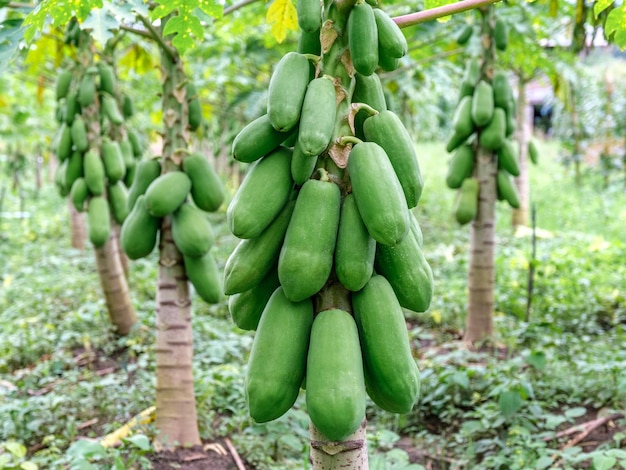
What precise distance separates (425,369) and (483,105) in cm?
158

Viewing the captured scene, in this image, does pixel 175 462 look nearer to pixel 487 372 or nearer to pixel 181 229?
pixel 181 229

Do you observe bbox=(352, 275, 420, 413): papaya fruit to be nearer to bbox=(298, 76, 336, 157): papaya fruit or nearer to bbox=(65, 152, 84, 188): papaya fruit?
bbox=(298, 76, 336, 157): papaya fruit

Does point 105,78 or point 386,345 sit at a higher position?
point 105,78

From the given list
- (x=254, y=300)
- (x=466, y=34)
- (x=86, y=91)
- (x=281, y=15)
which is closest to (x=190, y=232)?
(x=281, y=15)

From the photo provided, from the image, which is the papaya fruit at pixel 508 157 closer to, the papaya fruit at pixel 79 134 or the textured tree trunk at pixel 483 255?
the textured tree trunk at pixel 483 255

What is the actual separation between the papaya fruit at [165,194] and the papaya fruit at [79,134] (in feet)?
5.65

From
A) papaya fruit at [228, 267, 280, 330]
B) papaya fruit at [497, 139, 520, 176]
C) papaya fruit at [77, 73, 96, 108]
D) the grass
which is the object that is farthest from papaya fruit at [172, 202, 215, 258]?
papaya fruit at [497, 139, 520, 176]

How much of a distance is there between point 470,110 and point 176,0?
261cm

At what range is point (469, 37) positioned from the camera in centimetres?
413

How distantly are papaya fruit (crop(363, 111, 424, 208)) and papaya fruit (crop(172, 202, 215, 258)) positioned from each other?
1.29 metres

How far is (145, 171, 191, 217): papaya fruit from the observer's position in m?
2.49

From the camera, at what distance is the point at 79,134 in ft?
13.3

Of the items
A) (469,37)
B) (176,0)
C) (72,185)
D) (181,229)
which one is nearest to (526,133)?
(469,37)

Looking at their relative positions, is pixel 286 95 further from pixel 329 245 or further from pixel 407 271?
pixel 407 271
